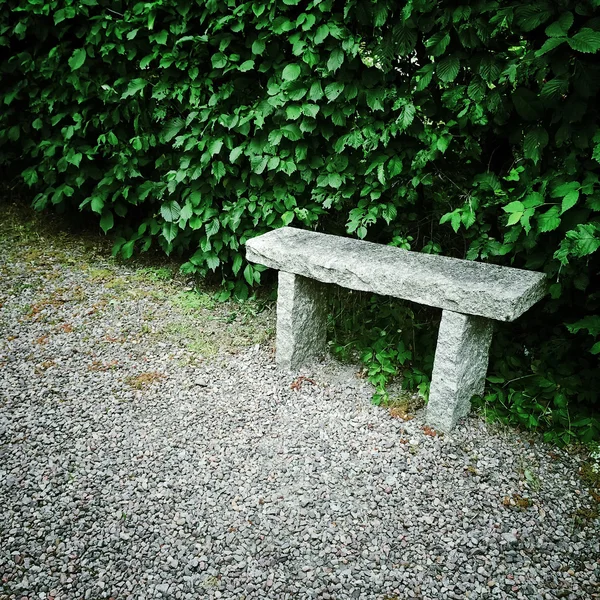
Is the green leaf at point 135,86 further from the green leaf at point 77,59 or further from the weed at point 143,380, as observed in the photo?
the weed at point 143,380

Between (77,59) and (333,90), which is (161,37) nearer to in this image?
(77,59)

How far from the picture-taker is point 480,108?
2629mm

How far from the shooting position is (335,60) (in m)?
2.95

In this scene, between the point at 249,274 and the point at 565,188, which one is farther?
the point at 249,274

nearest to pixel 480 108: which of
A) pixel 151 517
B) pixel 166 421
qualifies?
pixel 166 421

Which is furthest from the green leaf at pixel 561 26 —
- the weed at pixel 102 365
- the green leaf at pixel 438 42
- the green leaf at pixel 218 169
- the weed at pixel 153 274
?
the weed at pixel 153 274

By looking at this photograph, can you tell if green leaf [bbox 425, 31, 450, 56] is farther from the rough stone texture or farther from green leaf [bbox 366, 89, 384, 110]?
the rough stone texture

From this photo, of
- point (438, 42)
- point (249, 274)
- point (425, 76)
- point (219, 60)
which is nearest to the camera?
point (438, 42)

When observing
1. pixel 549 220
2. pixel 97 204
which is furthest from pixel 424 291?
pixel 97 204

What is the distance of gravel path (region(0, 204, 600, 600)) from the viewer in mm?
1960

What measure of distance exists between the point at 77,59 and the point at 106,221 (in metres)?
1.23

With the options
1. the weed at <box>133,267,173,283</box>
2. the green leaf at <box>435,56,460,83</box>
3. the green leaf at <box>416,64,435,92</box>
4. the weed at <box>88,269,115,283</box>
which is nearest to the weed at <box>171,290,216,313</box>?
the weed at <box>133,267,173,283</box>

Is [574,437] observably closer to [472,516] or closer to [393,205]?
[472,516]

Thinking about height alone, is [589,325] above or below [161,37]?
below
